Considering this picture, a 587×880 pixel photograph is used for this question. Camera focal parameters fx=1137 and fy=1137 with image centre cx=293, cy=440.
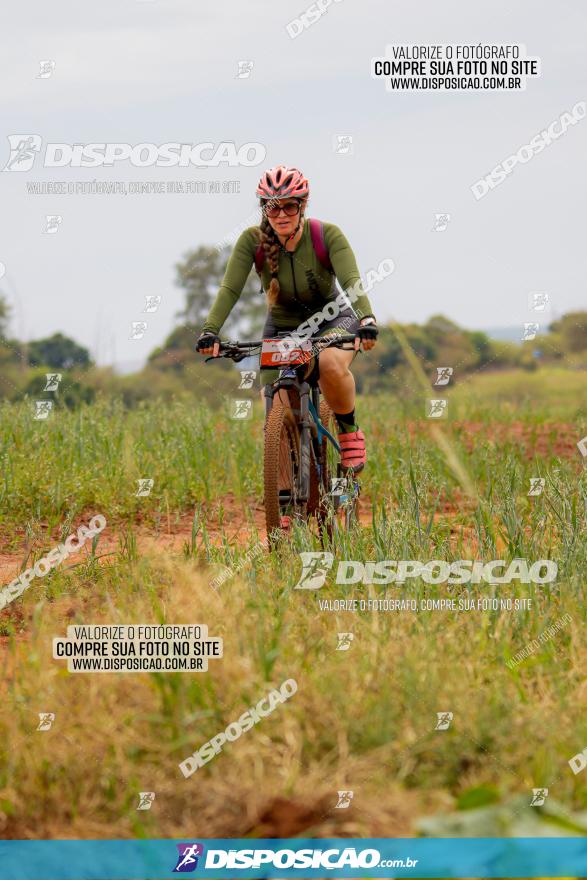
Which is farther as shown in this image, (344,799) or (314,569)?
(314,569)

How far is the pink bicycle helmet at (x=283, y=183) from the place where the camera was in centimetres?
621

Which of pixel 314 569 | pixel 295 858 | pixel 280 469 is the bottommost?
pixel 295 858

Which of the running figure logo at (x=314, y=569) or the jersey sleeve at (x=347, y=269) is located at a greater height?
the jersey sleeve at (x=347, y=269)

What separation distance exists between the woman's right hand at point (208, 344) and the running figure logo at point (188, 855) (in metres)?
3.20

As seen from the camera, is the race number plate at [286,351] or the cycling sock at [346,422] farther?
the cycling sock at [346,422]

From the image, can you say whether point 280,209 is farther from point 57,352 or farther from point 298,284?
point 57,352

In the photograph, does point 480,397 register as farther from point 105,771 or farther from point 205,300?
point 105,771

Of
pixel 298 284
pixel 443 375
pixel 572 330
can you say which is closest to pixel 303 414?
pixel 298 284

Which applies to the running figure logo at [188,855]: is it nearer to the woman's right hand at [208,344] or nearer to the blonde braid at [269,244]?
the woman's right hand at [208,344]

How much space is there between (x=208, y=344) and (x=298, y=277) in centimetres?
74

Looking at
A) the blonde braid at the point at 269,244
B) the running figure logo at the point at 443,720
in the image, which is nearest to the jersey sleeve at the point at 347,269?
the blonde braid at the point at 269,244

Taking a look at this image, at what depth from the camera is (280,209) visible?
20.7 ft

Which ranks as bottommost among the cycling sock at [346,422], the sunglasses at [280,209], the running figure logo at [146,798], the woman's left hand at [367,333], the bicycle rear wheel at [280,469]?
the running figure logo at [146,798]

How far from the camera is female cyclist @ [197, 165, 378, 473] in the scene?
20.5 ft
